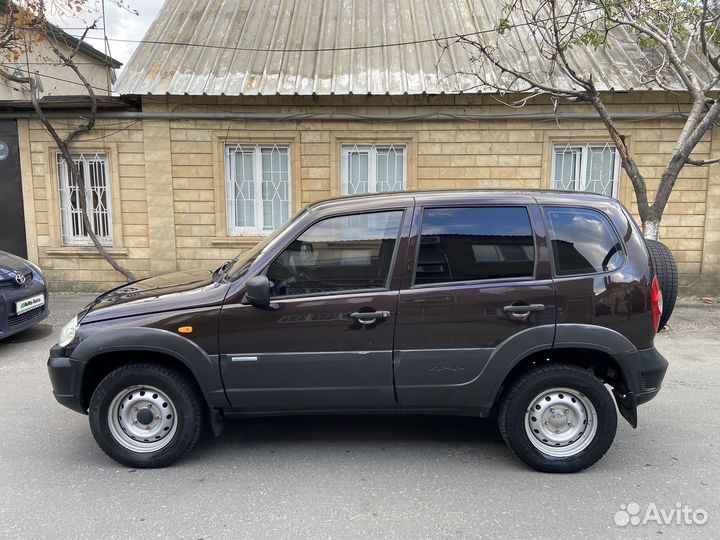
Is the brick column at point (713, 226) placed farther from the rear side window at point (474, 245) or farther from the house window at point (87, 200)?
the house window at point (87, 200)

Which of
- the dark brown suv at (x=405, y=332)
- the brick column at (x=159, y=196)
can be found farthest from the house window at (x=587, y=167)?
the brick column at (x=159, y=196)

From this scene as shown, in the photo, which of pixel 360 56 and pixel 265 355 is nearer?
pixel 265 355

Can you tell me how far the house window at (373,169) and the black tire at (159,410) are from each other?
6.44m

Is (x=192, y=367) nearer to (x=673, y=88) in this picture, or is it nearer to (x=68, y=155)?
(x=68, y=155)

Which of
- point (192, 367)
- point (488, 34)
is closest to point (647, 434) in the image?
point (192, 367)

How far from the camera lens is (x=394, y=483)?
3174mm

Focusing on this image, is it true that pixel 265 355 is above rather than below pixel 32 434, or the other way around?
above

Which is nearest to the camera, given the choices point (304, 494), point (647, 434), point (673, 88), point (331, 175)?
point (304, 494)

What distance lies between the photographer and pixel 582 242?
10.9 ft

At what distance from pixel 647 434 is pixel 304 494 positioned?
259cm

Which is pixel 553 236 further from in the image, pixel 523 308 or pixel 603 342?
pixel 603 342

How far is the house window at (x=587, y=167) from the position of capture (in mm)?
9148

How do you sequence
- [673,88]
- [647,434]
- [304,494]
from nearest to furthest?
1. [304,494]
2. [647,434]
3. [673,88]

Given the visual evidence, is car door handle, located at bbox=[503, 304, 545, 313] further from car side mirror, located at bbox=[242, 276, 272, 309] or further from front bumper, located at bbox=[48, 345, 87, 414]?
front bumper, located at bbox=[48, 345, 87, 414]
